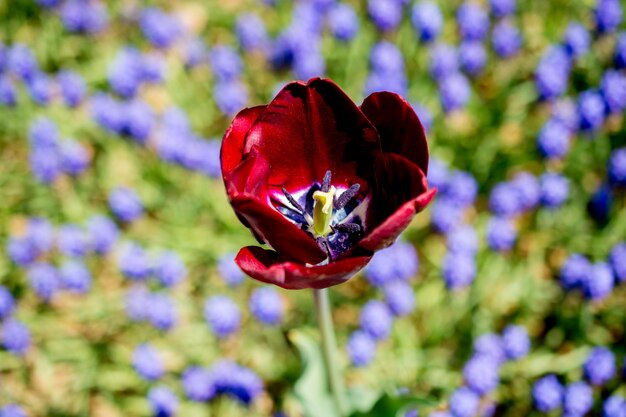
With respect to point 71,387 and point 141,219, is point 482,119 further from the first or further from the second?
point 71,387

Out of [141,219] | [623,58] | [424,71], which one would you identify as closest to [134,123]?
[141,219]

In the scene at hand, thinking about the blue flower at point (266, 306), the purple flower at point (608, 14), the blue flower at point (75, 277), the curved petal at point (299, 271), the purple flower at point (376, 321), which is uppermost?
the purple flower at point (608, 14)

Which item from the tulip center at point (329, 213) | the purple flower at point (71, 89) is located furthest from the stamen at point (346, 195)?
the purple flower at point (71, 89)

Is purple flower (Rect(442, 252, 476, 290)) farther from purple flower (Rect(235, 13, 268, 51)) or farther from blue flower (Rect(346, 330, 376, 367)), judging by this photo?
purple flower (Rect(235, 13, 268, 51))

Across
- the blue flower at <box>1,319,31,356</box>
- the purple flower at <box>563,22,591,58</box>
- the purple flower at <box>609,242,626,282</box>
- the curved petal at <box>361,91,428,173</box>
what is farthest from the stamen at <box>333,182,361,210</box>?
the purple flower at <box>563,22,591,58</box>

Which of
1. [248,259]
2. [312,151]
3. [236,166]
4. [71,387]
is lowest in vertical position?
[248,259]

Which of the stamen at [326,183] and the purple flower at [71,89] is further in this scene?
the purple flower at [71,89]

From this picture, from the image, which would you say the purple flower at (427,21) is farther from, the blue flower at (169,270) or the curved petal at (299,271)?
the curved petal at (299,271)
